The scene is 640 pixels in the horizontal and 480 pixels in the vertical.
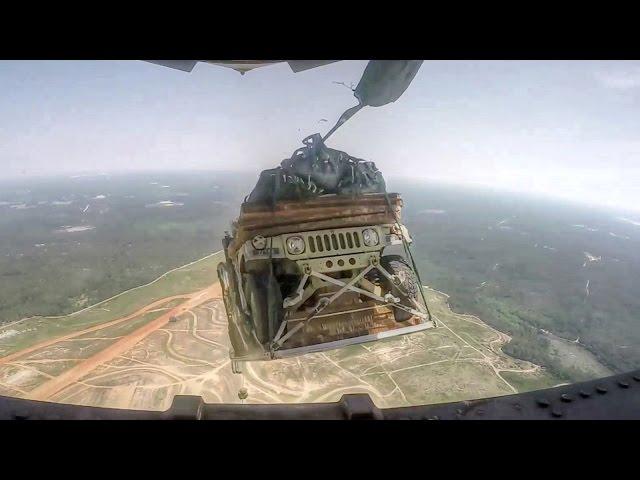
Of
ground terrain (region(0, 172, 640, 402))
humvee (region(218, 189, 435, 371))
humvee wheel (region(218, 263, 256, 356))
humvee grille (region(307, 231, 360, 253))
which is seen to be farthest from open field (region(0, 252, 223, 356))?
humvee grille (region(307, 231, 360, 253))

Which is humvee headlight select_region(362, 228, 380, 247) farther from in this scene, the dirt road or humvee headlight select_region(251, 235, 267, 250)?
the dirt road

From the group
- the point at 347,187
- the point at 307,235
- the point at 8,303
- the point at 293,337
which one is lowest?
the point at 8,303

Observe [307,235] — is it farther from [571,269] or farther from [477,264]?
[571,269]

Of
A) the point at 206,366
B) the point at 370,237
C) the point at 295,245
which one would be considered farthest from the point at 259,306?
the point at 206,366

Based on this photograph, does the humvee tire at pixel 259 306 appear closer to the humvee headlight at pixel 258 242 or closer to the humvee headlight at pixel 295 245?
the humvee headlight at pixel 258 242

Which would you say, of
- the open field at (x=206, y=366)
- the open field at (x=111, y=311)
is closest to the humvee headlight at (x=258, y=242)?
the open field at (x=206, y=366)
